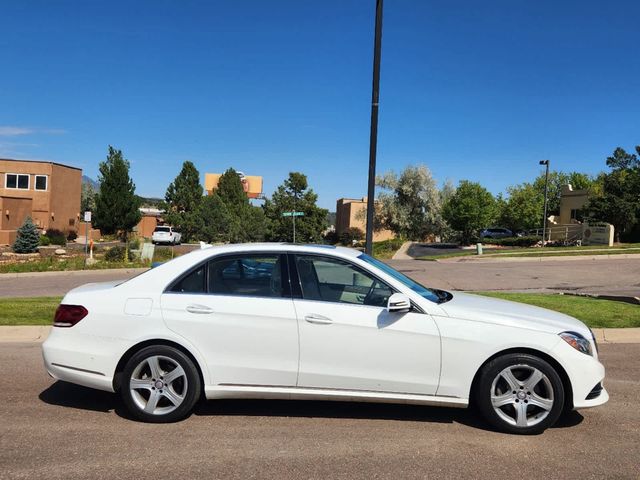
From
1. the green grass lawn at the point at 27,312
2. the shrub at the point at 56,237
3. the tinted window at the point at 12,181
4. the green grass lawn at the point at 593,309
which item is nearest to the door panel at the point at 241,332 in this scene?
the green grass lawn at the point at 27,312

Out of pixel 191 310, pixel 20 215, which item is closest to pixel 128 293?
pixel 191 310

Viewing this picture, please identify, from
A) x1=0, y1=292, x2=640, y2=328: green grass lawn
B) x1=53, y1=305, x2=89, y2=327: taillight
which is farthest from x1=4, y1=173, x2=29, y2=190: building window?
x1=53, y1=305, x2=89, y2=327: taillight

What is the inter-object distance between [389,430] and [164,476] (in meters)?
1.84

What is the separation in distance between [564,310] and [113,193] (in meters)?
35.0

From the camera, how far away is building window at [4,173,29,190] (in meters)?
48.0

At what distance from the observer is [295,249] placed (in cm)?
483

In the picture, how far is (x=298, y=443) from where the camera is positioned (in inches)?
163

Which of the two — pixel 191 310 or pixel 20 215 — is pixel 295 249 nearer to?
pixel 191 310

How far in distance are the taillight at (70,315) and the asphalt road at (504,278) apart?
10.4 m

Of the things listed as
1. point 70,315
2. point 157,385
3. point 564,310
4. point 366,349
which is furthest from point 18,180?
point 366,349

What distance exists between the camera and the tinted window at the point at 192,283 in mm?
4691

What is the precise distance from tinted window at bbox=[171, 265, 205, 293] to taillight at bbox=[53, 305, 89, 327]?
32.3 inches

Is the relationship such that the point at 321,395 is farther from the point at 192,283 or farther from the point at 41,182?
the point at 41,182

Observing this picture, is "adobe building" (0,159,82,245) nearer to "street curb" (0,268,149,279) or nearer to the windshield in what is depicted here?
"street curb" (0,268,149,279)
